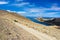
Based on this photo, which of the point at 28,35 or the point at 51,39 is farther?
the point at 51,39

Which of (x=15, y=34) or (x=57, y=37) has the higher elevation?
(x=15, y=34)

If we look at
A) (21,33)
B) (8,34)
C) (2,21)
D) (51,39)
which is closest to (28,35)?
(21,33)

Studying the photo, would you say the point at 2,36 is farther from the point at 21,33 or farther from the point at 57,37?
the point at 57,37

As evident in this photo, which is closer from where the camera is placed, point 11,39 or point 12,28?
point 11,39

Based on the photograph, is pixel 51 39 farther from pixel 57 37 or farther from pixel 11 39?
pixel 11 39

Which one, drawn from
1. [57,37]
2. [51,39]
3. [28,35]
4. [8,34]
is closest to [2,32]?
[8,34]

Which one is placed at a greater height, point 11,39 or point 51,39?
point 11,39

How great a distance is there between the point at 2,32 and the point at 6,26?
1.91m

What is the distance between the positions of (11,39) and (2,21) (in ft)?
19.9

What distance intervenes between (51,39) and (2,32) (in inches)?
Answer: 244

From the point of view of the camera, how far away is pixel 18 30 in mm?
22172

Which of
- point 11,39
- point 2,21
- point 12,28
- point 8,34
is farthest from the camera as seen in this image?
point 2,21

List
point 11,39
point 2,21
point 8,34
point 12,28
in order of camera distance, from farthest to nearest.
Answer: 1. point 2,21
2. point 12,28
3. point 8,34
4. point 11,39

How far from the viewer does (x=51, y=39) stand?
23844 mm
